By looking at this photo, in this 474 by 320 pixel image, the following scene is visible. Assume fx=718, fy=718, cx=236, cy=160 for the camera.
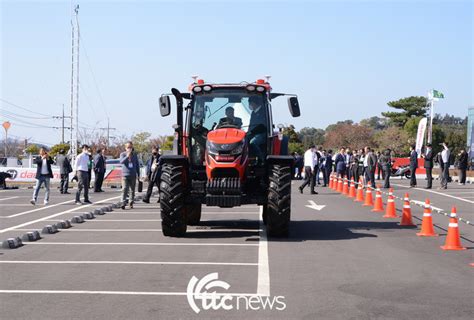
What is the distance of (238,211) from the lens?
66.6 ft

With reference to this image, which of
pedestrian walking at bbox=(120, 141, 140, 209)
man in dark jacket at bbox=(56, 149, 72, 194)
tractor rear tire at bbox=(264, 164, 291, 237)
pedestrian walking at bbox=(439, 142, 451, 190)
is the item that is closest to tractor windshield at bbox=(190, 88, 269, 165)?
tractor rear tire at bbox=(264, 164, 291, 237)

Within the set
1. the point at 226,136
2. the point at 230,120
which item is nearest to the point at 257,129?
the point at 230,120

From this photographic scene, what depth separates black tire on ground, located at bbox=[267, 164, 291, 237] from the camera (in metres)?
13.4

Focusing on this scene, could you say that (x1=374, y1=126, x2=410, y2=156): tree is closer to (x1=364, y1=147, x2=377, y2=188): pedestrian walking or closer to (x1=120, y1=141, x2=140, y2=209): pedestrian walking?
(x1=364, y1=147, x2=377, y2=188): pedestrian walking

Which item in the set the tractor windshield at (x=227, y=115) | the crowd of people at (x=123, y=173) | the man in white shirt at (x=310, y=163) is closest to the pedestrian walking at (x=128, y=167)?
the crowd of people at (x=123, y=173)

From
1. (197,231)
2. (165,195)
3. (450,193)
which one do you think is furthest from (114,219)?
(450,193)

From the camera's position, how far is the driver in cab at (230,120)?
1453 cm

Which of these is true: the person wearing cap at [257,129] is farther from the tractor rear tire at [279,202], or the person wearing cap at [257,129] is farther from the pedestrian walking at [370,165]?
the pedestrian walking at [370,165]

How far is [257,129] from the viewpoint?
14594 mm

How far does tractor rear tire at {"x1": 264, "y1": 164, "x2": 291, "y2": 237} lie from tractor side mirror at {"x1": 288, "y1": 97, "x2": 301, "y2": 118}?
1390 mm

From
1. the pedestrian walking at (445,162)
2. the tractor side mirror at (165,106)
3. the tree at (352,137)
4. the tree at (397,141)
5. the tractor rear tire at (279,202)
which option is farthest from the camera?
the tree at (352,137)

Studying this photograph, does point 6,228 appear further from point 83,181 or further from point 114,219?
→ point 83,181

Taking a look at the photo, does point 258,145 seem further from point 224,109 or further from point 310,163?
point 310,163

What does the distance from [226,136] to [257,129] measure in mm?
1053
